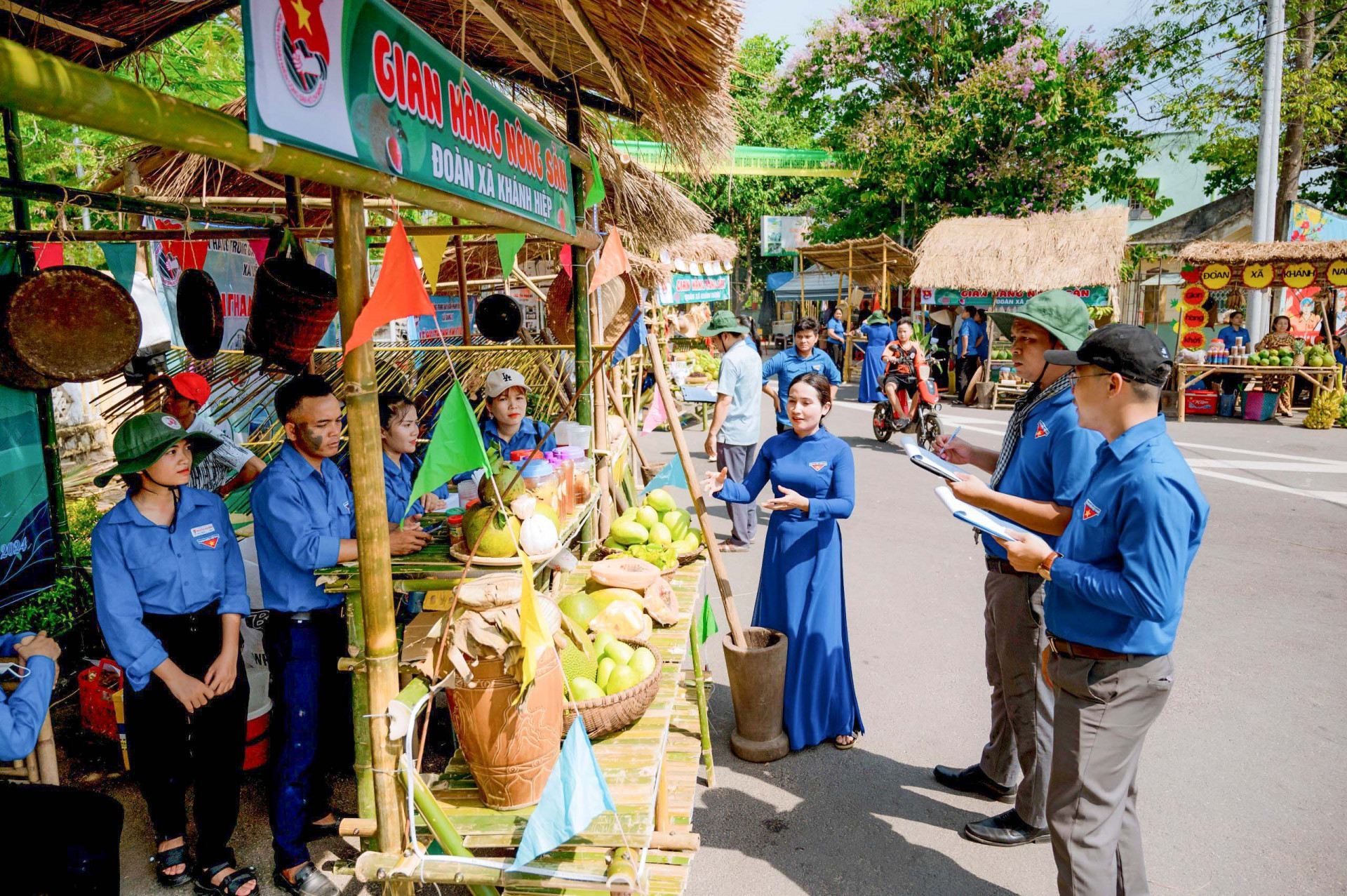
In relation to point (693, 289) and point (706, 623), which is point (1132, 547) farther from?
point (693, 289)

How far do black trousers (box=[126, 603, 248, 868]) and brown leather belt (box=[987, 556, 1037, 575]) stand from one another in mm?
3089

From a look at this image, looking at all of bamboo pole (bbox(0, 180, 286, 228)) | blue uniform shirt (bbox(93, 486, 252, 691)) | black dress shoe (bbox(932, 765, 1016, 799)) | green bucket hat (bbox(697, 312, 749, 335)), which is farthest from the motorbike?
blue uniform shirt (bbox(93, 486, 252, 691))

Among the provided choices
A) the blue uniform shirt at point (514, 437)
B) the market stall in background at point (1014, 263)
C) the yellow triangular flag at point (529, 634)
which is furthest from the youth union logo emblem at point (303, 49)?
the market stall in background at point (1014, 263)

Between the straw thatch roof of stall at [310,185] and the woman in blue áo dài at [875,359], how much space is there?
196 inches

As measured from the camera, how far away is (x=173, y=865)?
3.12 meters

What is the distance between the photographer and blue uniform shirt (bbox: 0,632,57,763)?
2340 millimetres

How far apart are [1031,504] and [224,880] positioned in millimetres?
3351

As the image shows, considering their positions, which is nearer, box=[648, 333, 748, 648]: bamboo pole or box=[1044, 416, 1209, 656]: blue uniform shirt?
box=[1044, 416, 1209, 656]: blue uniform shirt

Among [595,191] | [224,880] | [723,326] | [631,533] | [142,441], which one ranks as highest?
[595,191]

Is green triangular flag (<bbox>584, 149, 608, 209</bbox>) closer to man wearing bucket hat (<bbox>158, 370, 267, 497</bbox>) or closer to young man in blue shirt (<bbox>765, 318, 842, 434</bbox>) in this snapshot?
man wearing bucket hat (<bbox>158, 370, 267, 497</bbox>)

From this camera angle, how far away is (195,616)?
304 centimetres

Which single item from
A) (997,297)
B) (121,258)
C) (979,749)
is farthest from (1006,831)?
(997,297)

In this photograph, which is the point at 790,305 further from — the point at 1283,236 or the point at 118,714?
the point at 118,714

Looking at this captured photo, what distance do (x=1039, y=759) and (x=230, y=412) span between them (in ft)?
17.2
